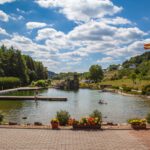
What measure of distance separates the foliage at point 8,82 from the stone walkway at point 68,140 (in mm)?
71404

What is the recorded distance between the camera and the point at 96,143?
15.4 meters

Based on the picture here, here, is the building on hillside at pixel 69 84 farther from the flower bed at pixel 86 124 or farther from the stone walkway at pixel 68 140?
the stone walkway at pixel 68 140

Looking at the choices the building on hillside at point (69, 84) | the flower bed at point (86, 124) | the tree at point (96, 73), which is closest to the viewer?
the flower bed at point (86, 124)

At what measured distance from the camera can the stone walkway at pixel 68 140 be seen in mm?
14594

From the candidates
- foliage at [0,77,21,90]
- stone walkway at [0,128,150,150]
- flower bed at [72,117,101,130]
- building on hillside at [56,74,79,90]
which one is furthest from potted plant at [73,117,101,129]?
building on hillside at [56,74,79,90]

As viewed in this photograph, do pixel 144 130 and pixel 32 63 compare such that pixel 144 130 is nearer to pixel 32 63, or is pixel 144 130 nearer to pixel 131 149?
Result: pixel 131 149

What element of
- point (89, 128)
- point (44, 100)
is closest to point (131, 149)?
point (89, 128)

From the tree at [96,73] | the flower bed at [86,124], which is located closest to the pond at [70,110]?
the flower bed at [86,124]

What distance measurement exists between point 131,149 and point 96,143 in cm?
185

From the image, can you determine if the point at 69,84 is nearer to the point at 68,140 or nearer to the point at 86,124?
the point at 86,124

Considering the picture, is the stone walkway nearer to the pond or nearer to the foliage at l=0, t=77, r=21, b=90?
the pond

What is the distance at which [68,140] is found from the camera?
1589cm

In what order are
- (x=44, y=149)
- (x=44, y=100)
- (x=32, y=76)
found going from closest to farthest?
1. (x=44, y=149)
2. (x=44, y=100)
3. (x=32, y=76)

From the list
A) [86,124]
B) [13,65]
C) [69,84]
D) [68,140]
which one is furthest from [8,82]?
[68,140]
